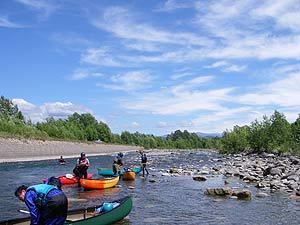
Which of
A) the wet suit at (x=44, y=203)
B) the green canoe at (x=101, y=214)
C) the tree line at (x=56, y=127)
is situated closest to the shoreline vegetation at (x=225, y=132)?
the tree line at (x=56, y=127)

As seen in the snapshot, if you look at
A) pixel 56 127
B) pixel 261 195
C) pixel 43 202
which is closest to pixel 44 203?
pixel 43 202

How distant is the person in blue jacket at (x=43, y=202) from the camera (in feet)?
26.6

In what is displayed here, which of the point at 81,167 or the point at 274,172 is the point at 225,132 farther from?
the point at 81,167

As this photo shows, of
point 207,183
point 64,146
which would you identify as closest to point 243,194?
point 207,183

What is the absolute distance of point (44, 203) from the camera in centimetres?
812

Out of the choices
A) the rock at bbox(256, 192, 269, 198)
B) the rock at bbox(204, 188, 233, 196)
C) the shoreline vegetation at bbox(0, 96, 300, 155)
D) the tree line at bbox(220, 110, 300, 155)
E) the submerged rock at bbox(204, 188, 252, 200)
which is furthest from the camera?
the shoreline vegetation at bbox(0, 96, 300, 155)

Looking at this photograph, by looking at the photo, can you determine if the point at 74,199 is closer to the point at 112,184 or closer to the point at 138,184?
the point at 112,184

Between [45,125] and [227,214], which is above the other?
[45,125]

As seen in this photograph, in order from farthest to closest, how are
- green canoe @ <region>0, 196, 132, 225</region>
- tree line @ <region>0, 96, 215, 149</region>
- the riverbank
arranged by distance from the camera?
tree line @ <region>0, 96, 215, 149</region> → the riverbank → green canoe @ <region>0, 196, 132, 225</region>

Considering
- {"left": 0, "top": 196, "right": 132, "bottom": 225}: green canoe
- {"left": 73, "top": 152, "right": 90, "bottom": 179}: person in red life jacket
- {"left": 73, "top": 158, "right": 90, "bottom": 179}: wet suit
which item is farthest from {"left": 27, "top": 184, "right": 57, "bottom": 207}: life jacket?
{"left": 73, "top": 158, "right": 90, "bottom": 179}: wet suit

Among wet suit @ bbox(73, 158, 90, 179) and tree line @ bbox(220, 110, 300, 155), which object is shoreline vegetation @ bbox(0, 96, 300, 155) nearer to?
tree line @ bbox(220, 110, 300, 155)

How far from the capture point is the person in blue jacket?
8117 millimetres

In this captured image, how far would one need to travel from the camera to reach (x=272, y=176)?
35.1 m

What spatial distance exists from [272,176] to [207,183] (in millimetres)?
6935
